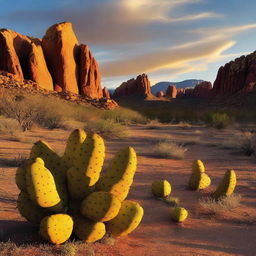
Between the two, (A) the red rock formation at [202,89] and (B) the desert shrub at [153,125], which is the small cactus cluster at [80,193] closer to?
(B) the desert shrub at [153,125]

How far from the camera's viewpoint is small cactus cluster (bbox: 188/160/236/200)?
6.18m

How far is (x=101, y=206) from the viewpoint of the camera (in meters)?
3.65

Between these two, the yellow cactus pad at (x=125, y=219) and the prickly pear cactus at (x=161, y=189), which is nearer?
the yellow cactus pad at (x=125, y=219)

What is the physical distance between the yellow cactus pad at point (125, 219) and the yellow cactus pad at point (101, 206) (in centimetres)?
28

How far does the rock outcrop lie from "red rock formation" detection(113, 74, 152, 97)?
40.3 meters

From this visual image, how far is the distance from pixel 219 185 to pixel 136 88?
9694cm

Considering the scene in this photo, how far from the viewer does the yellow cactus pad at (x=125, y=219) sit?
3.95m

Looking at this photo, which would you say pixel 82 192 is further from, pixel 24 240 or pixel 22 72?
pixel 22 72

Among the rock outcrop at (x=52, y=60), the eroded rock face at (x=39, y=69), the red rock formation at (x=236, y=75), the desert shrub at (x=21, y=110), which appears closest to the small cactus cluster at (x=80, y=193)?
the desert shrub at (x=21, y=110)

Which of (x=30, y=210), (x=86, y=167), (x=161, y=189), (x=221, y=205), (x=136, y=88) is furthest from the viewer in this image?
(x=136, y=88)

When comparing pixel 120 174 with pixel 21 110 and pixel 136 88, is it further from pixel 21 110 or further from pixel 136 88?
pixel 136 88

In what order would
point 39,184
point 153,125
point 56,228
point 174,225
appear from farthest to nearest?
point 153,125
point 174,225
point 56,228
point 39,184

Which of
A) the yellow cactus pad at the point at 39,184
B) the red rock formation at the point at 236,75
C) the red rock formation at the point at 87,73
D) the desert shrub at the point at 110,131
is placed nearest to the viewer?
the yellow cactus pad at the point at 39,184

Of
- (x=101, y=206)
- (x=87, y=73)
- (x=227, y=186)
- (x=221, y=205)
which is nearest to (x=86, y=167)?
(x=101, y=206)
